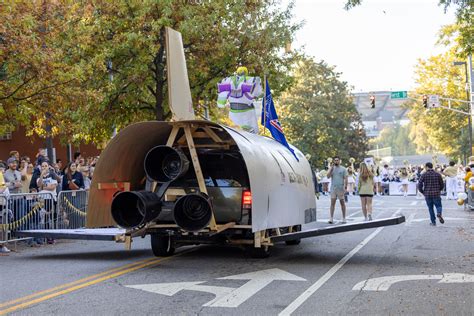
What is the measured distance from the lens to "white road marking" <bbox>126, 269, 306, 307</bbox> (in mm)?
8203

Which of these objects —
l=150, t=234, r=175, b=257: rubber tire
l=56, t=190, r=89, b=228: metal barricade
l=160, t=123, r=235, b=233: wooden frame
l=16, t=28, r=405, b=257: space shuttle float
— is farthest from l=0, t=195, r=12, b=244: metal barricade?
l=160, t=123, r=235, b=233: wooden frame

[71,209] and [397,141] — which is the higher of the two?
[397,141]

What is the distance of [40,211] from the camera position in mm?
15500

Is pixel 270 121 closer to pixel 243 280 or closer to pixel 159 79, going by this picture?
pixel 243 280

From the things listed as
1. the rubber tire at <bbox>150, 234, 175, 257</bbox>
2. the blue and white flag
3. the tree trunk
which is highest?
the tree trunk

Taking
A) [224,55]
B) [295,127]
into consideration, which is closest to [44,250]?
[224,55]

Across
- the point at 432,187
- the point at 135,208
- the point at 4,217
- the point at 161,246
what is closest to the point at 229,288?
the point at 135,208

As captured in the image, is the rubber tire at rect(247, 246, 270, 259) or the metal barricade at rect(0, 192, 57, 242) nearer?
the rubber tire at rect(247, 246, 270, 259)

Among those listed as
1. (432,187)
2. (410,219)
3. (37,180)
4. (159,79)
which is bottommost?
(410,219)

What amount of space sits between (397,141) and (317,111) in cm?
10892

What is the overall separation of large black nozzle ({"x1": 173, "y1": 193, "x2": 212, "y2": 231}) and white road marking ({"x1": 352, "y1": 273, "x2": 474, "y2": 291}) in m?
2.59

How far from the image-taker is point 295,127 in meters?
61.4

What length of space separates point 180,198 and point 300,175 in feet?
12.2

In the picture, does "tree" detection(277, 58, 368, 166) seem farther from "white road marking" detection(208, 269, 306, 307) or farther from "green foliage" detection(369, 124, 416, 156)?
"green foliage" detection(369, 124, 416, 156)
